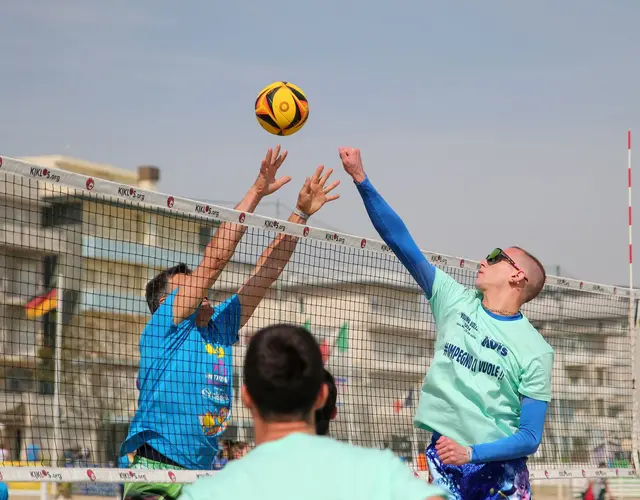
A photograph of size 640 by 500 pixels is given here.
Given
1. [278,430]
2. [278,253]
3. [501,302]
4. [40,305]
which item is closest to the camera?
[278,430]

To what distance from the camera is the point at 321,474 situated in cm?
247

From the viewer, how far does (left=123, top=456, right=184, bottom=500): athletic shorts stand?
5.90 m

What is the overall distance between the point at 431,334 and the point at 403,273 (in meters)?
2.89

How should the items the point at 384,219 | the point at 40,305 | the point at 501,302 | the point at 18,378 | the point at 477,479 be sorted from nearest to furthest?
the point at 477,479 → the point at 384,219 → the point at 501,302 → the point at 18,378 → the point at 40,305

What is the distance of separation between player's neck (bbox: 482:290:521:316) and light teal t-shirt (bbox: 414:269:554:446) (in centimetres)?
11

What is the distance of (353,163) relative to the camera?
5.91 m

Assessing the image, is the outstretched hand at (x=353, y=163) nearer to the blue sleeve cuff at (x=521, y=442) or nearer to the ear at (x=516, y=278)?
the ear at (x=516, y=278)

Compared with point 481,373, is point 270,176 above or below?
above

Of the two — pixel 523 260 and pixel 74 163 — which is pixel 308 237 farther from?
pixel 74 163

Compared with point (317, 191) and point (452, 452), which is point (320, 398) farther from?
point (317, 191)

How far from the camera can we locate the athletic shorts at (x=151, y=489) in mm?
5902

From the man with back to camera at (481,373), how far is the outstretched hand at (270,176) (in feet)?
3.49

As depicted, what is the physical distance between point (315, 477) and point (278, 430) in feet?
0.66

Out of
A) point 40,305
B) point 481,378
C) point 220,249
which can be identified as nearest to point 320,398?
point 481,378
